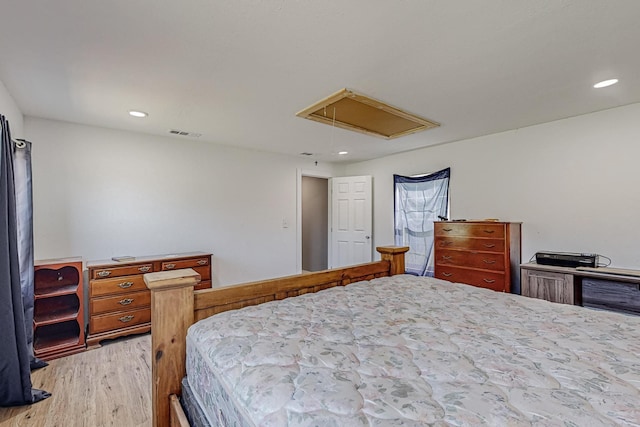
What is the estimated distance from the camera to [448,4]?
140 centimetres

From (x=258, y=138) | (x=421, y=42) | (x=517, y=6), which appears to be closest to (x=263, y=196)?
(x=258, y=138)

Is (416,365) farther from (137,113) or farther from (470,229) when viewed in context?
(137,113)

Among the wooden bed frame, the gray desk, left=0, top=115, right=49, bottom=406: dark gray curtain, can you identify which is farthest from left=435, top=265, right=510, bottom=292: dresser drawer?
left=0, top=115, right=49, bottom=406: dark gray curtain

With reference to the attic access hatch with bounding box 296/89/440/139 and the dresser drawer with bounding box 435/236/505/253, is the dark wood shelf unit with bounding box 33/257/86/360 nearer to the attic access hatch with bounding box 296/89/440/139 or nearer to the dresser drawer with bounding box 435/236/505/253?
the attic access hatch with bounding box 296/89/440/139

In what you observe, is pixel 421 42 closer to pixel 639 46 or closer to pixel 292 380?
pixel 639 46

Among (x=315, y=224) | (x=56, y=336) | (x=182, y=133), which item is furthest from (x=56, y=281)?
(x=315, y=224)

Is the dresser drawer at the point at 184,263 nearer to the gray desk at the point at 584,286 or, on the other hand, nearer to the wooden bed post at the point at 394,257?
the wooden bed post at the point at 394,257

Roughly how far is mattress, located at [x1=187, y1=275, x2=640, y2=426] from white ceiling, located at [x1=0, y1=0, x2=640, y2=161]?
1.55 metres

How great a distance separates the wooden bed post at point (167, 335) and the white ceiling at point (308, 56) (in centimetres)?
136

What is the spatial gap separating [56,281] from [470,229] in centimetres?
457

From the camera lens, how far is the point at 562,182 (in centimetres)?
310

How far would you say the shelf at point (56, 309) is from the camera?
270cm

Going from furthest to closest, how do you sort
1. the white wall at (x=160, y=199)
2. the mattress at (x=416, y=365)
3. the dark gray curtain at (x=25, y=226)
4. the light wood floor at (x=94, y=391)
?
the white wall at (x=160, y=199)
the dark gray curtain at (x=25, y=226)
the light wood floor at (x=94, y=391)
the mattress at (x=416, y=365)

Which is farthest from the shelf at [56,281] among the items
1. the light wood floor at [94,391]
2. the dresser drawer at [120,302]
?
the light wood floor at [94,391]
